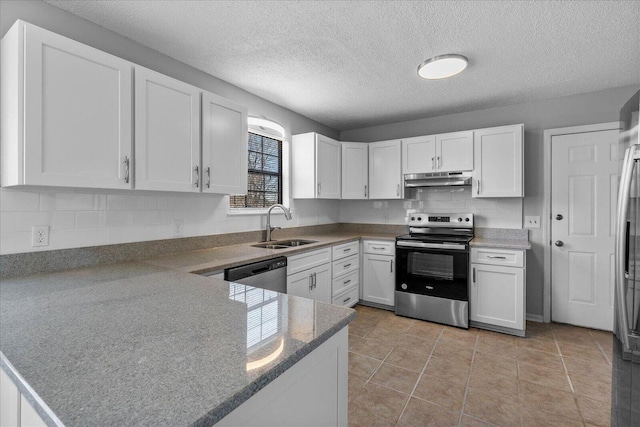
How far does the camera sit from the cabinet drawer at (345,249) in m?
3.41

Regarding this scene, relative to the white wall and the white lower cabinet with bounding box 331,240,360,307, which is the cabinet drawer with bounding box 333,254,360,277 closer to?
the white lower cabinet with bounding box 331,240,360,307

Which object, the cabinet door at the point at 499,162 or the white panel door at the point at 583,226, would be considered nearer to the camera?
the white panel door at the point at 583,226

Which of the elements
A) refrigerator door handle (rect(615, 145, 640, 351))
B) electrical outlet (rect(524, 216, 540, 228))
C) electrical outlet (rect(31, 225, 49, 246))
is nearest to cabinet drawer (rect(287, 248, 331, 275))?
electrical outlet (rect(31, 225, 49, 246))

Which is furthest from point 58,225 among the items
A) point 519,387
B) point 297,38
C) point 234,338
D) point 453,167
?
point 453,167

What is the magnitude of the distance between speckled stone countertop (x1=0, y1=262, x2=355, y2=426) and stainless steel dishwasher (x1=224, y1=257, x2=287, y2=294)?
0.70 m

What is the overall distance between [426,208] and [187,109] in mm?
3053

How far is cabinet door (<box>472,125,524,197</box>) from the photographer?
128 inches

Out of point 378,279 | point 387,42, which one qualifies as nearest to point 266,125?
point 387,42

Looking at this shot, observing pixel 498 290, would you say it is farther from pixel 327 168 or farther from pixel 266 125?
pixel 266 125

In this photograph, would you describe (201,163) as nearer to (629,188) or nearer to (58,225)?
(58,225)

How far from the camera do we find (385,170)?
13.2ft

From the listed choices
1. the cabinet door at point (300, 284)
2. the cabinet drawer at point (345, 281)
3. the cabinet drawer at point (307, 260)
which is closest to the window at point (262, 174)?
the cabinet drawer at point (307, 260)

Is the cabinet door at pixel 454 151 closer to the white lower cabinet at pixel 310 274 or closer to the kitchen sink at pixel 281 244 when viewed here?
the white lower cabinet at pixel 310 274

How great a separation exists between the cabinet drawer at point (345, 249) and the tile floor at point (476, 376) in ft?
2.47
